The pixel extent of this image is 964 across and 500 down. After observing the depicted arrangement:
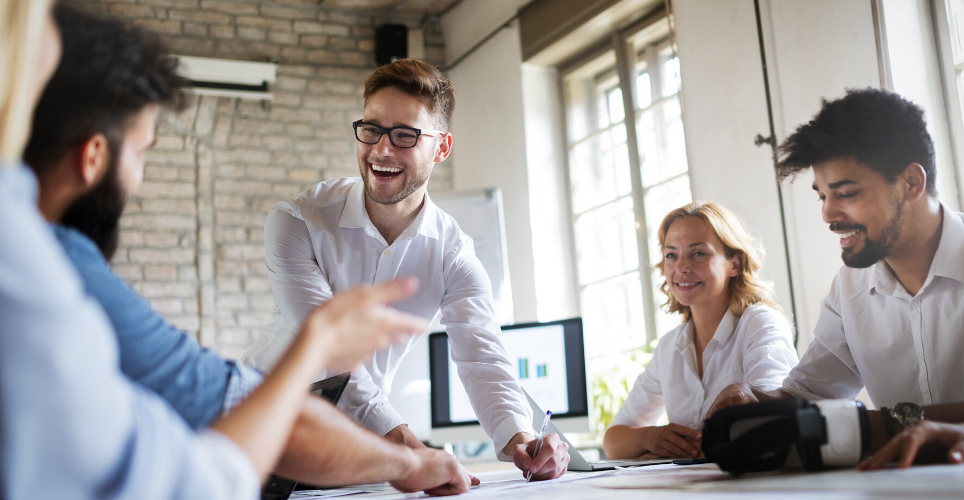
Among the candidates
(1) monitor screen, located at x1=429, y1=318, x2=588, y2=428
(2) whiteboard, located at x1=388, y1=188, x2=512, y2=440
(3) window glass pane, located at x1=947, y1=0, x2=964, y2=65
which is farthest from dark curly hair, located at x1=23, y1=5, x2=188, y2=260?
(2) whiteboard, located at x1=388, y1=188, x2=512, y2=440

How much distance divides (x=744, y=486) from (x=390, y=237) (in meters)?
1.43

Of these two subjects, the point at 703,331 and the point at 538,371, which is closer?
the point at 703,331

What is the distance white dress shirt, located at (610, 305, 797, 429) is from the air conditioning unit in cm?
361

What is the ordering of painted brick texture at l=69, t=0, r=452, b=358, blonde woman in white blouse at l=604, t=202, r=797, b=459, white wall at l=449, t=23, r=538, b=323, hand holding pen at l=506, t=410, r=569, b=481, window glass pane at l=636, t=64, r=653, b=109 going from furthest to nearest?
white wall at l=449, t=23, r=538, b=323, painted brick texture at l=69, t=0, r=452, b=358, window glass pane at l=636, t=64, r=653, b=109, blonde woman in white blouse at l=604, t=202, r=797, b=459, hand holding pen at l=506, t=410, r=569, b=481

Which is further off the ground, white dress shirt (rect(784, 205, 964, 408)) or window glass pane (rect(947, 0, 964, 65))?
window glass pane (rect(947, 0, 964, 65))

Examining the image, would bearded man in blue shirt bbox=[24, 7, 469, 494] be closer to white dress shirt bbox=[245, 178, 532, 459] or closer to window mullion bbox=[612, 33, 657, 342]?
white dress shirt bbox=[245, 178, 532, 459]

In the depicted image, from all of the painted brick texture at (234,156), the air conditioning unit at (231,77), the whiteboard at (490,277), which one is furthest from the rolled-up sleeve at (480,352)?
the air conditioning unit at (231,77)

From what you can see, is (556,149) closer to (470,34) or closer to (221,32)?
(470,34)

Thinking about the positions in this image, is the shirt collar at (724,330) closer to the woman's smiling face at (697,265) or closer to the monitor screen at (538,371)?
the woman's smiling face at (697,265)

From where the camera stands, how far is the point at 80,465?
509mm

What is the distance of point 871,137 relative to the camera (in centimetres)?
170

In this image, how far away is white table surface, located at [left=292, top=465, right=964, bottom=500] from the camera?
80 cm

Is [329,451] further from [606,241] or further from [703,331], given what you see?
[606,241]

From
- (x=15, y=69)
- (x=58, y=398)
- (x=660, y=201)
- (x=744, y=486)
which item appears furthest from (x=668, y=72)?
(x=58, y=398)
